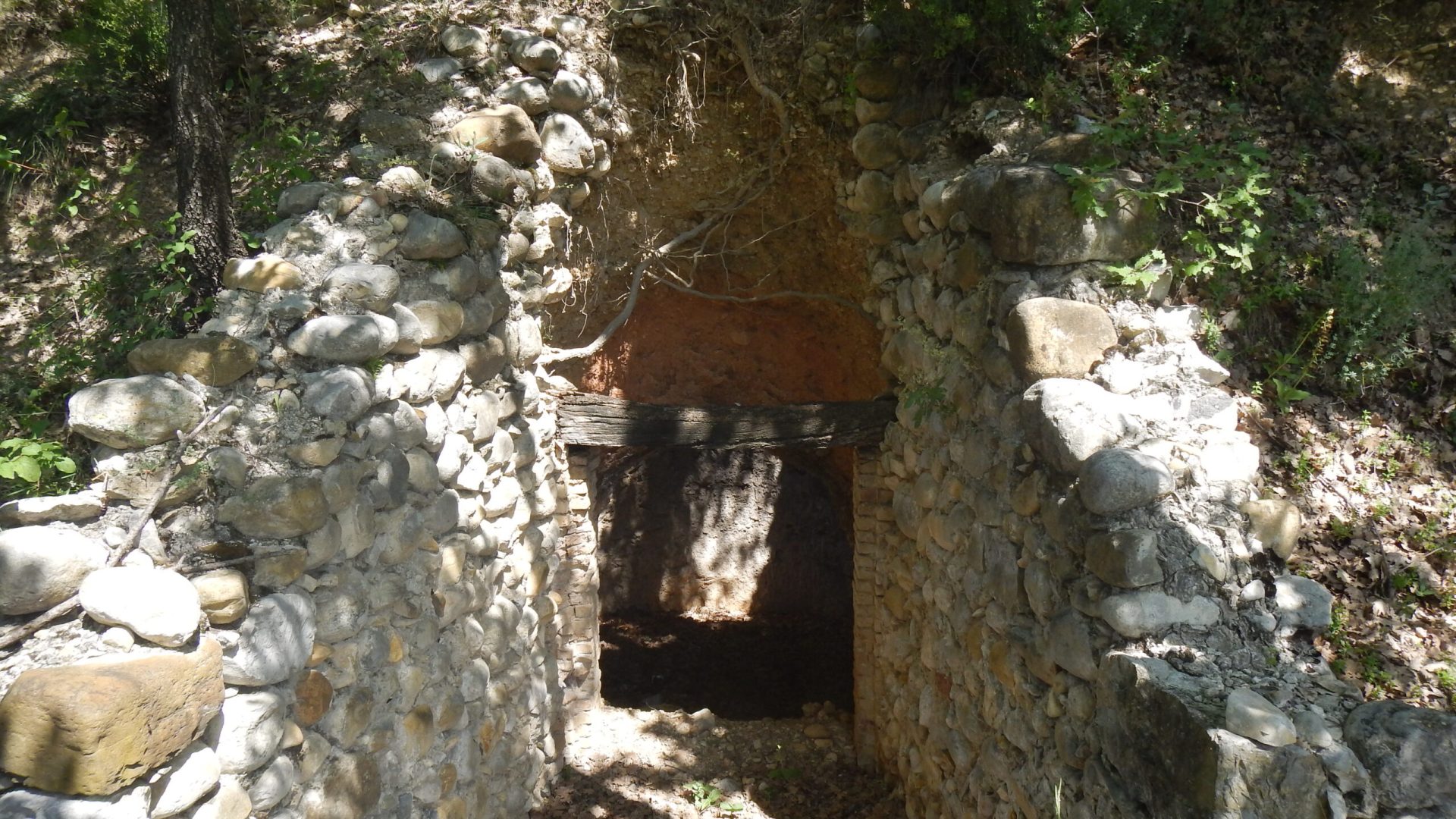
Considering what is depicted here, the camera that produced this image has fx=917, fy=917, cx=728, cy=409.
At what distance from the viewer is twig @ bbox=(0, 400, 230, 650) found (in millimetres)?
1712

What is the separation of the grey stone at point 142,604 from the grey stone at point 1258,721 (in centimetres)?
215

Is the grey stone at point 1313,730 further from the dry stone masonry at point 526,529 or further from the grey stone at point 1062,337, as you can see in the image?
the grey stone at point 1062,337

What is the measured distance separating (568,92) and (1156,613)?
122 inches

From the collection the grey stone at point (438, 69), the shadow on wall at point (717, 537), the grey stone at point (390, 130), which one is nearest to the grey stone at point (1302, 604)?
the grey stone at point (390, 130)

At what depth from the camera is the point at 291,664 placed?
2.06 meters

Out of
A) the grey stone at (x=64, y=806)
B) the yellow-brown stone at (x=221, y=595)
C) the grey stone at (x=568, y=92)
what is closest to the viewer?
the grey stone at (x=64, y=806)

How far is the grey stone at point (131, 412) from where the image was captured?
204 centimetres

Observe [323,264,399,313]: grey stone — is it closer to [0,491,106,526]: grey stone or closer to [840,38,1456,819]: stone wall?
[0,491,106,526]: grey stone

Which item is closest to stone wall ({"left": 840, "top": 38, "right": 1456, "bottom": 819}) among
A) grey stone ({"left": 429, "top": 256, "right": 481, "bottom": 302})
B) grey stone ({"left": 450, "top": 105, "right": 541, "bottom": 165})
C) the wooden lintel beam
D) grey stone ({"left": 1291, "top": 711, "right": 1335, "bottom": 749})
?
grey stone ({"left": 1291, "top": 711, "right": 1335, "bottom": 749})

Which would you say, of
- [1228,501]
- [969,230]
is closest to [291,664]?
[1228,501]

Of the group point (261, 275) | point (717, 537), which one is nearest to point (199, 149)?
point (261, 275)

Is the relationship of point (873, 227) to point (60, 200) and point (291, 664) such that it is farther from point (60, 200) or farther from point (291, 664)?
point (60, 200)

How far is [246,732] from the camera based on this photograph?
6.24ft

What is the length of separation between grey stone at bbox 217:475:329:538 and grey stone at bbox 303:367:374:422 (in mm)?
224
